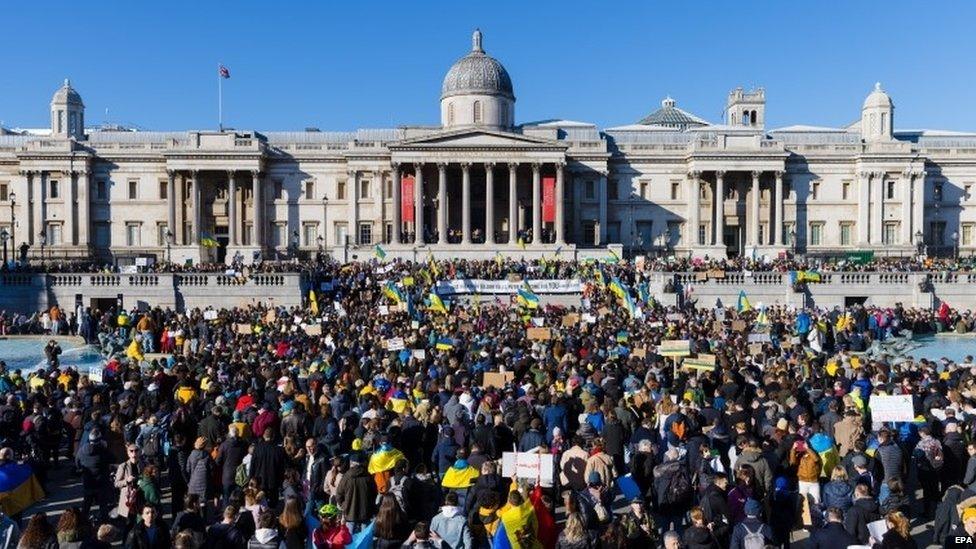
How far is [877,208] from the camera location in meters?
73.5

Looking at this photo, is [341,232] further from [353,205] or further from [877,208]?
[877,208]

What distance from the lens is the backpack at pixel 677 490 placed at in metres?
11.7

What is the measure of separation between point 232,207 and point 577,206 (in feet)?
91.1

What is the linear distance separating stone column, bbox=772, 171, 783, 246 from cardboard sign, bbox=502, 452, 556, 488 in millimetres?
64465

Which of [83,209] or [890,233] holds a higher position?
[83,209]

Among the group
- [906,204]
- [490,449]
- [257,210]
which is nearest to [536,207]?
[257,210]

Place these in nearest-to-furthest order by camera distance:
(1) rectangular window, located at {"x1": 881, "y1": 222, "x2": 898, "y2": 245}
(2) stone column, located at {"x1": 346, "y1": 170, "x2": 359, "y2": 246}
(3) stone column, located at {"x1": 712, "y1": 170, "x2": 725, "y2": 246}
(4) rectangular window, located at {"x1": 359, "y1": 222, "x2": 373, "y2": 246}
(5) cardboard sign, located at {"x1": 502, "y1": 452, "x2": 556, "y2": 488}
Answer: (5) cardboard sign, located at {"x1": 502, "y1": 452, "x2": 556, "y2": 488}, (3) stone column, located at {"x1": 712, "y1": 170, "x2": 725, "y2": 246}, (2) stone column, located at {"x1": 346, "y1": 170, "x2": 359, "y2": 246}, (4) rectangular window, located at {"x1": 359, "y1": 222, "x2": 373, "y2": 246}, (1) rectangular window, located at {"x1": 881, "y1": 222, "x2": 898, "y2": 245}

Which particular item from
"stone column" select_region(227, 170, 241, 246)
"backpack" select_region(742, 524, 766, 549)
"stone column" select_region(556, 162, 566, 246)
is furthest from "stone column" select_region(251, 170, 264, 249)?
"backpack" select_region(742, 524, 766, 549)

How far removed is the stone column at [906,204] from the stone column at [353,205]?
148 feet

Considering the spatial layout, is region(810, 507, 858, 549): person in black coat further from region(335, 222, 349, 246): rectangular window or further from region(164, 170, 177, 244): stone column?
region(164, 170, 177, 244): stone column

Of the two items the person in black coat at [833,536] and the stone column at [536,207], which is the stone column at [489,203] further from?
the person in black coat at [833,536]

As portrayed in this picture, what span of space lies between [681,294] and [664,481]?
35305 millimetres

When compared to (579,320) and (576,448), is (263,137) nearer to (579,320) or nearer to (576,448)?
(579,320)

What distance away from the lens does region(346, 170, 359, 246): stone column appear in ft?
235
